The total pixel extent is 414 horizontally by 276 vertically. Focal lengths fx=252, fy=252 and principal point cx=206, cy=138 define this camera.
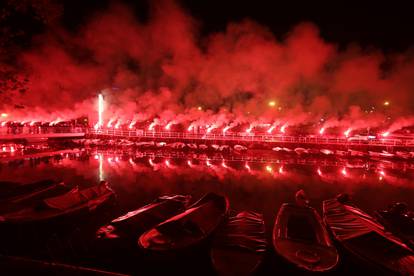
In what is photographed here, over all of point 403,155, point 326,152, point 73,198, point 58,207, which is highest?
point 326,152

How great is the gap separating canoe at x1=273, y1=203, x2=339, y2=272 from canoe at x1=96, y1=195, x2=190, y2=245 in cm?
416

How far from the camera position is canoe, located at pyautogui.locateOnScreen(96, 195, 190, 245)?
7.89 metres

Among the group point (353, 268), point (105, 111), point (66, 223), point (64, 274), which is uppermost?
point (105, 111)

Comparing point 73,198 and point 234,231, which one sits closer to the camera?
point 234,231

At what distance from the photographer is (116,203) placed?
11.6 m

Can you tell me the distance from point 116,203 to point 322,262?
350 inches

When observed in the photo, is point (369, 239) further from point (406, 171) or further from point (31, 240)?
point (406, 171)

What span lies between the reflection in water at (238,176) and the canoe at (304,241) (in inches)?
49.8

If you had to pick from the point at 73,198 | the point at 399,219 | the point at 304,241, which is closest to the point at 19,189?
the point at 73,198

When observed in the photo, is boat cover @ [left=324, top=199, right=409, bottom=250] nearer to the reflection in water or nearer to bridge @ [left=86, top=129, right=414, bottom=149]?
the reflection in water

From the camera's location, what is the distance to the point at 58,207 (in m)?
8.97

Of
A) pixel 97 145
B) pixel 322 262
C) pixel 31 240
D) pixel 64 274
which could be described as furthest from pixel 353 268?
pixel 97 145

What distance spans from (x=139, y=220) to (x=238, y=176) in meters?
10.1

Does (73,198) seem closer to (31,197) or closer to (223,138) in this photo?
(31,197)
